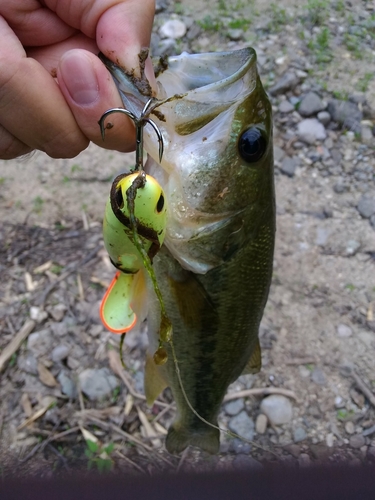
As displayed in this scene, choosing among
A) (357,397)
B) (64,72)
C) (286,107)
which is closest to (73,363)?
(357,397)

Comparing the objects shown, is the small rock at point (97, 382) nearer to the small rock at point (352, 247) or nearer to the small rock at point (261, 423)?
the small rock at point (261, 423)

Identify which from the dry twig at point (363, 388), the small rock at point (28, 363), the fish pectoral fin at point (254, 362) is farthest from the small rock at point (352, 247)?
the small rock at point (28, 363)

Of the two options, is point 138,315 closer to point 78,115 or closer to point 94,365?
point 78,115

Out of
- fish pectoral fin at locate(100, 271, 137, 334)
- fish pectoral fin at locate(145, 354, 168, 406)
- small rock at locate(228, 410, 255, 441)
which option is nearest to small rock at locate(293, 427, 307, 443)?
small rock at locate(228, 410, 255, 441)

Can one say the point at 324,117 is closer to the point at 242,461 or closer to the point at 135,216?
the point at 242,461

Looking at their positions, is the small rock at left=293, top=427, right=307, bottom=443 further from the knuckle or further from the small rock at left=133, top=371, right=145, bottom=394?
the knuckle

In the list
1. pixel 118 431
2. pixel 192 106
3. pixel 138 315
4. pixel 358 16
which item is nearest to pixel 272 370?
pixel 118 431
